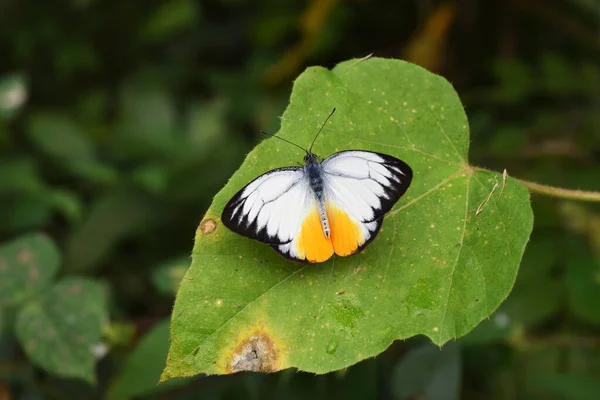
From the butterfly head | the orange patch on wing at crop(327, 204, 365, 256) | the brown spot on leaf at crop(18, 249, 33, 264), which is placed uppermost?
the butterfly head

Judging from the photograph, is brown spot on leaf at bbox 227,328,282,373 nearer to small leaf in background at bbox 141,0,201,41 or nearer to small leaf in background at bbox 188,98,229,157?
small leaf in background at bbox 188,98,229,157

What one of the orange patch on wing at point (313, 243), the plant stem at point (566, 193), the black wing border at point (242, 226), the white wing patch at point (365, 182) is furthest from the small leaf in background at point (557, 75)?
the black wing border at point (242, 226)

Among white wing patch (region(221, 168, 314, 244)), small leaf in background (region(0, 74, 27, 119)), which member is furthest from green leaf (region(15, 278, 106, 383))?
small leaf in background (region(0, 74, 27, 119))

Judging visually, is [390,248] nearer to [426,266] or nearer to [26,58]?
[426,266]

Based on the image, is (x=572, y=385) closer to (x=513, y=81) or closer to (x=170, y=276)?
(x=170, y=276)

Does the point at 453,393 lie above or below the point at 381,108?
below

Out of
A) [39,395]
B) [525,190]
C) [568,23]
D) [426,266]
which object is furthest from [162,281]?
[568,23]

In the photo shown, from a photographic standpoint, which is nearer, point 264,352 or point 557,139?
point 264,352
